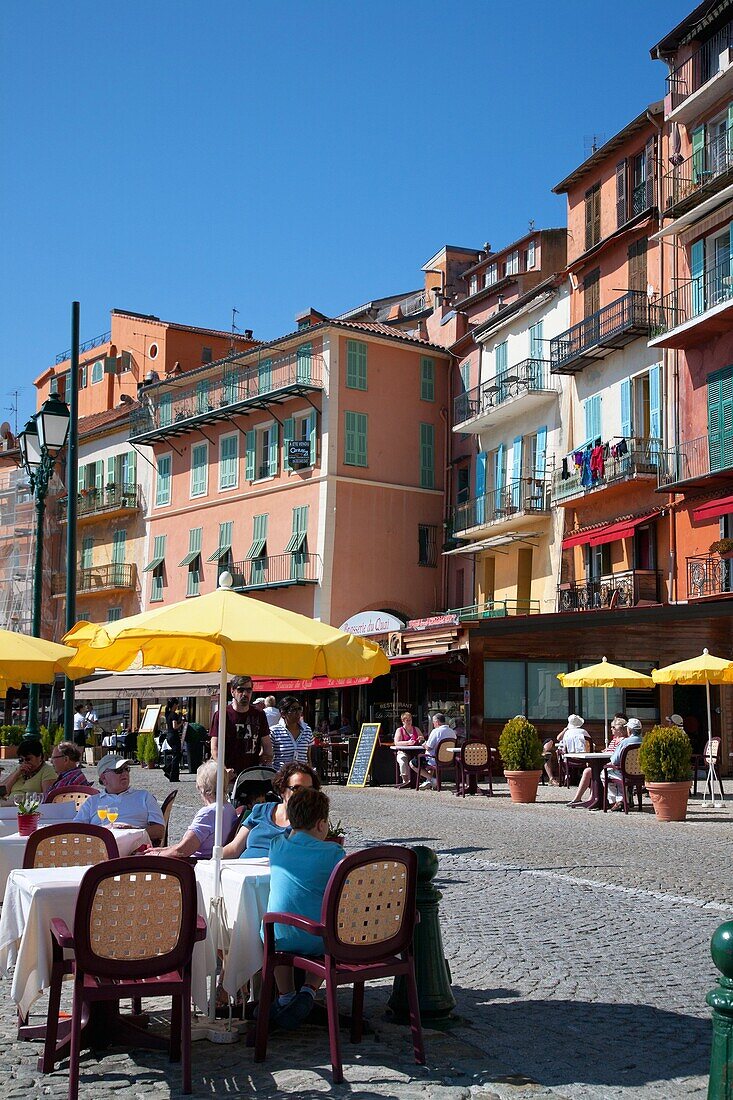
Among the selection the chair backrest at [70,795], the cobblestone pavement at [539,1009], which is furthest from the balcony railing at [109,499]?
the chair backrest at [70,795]

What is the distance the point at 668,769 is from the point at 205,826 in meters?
10.5

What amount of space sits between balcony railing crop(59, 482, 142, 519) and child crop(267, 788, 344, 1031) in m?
44.5

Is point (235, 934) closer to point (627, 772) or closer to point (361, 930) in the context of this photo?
point (361, 930)

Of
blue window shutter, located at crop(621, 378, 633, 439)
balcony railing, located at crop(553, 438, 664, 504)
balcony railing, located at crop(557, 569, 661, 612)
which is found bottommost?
balcony railing, located at crop(557, 569, 661, 612)

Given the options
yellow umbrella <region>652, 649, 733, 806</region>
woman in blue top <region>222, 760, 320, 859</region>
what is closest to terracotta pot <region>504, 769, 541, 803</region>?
yellow umbrella <region>652, 649, 733, 806</region>

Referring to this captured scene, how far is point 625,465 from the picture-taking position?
99.9 feet

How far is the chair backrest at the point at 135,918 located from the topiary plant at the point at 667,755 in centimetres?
1173

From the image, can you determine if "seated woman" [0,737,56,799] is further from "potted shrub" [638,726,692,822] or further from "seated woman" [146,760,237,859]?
"potted shrub" [638,726,692,822]

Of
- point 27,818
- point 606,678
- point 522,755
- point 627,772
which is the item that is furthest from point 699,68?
point 27,818

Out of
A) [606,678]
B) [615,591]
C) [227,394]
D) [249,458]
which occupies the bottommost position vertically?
[606,678]

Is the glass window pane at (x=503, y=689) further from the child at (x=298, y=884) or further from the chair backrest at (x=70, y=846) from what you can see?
A: the child at (x=298, y=884)

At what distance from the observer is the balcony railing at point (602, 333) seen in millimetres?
31234

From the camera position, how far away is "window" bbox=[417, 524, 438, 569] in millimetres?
41938

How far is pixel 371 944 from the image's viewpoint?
5.45 m
